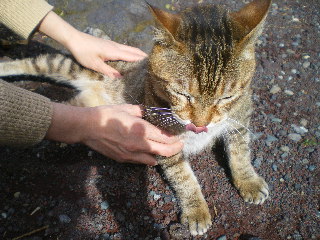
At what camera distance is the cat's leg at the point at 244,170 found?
208 centimetres

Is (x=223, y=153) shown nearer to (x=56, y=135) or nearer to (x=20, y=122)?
(x=56, y=135)

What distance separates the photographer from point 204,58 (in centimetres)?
158

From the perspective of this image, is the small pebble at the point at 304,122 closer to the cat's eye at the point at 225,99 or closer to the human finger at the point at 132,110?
the cat's eye at the point at 225,99

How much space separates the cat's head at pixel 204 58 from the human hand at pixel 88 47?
93cm

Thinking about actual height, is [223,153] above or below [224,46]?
below

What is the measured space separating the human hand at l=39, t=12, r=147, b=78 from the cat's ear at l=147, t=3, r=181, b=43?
3.36ft

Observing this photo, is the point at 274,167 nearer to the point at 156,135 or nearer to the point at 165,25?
the point at 156,135

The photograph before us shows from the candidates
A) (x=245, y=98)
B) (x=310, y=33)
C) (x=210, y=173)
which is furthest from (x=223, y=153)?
(x=310, y=33)

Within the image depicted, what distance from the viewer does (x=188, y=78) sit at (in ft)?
5.26

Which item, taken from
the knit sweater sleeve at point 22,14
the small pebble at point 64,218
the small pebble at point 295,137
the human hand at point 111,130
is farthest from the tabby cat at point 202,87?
the knit sweater sleeve at point 22,14

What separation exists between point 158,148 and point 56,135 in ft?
2.03

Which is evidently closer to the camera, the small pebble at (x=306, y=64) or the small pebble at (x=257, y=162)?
the small pebble at (x=257, y=162)

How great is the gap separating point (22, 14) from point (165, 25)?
1451mm

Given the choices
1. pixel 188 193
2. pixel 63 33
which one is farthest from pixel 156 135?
pixel 63 33
